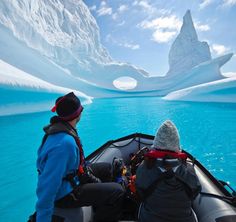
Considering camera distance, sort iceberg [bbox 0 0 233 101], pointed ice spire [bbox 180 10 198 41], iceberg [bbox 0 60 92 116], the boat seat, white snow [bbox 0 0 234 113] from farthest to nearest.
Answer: pointed ice spire [bbox 180 10 198 41] < iceberg [bbox 0 0 233 101] < white snow [bbox 0 0 234 113] < iceberg [bbox 0 60 92 116] < the boat seat

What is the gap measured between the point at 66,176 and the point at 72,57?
2505 centimetres

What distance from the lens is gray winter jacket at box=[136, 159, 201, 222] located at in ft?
3.01

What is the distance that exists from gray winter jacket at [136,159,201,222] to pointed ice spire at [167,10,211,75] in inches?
1236

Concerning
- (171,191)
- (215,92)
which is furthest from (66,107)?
(215,92)

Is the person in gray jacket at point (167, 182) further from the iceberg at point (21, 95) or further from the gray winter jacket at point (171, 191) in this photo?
the iceberg at point (21, 95)

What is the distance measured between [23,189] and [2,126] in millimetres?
4404

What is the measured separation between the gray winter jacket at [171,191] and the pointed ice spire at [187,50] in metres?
31.4

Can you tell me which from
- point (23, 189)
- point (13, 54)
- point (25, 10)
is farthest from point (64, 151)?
point (25, 10)

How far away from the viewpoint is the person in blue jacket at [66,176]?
0.94m

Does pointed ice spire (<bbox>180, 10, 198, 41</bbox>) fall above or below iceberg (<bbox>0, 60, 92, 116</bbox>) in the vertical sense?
above

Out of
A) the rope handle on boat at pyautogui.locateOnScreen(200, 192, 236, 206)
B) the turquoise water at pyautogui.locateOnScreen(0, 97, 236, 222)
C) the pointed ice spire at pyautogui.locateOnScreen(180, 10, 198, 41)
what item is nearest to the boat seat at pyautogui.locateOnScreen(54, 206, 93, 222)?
the rope handle on boat at pyautogui.locateOnScreen(200, 192, 236, 206)

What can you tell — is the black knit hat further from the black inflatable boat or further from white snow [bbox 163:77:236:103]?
white snow [bbox 163:77:236:103]

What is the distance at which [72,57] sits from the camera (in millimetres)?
24484

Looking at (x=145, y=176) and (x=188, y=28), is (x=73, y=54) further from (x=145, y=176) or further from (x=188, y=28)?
(x=145, y=176)
